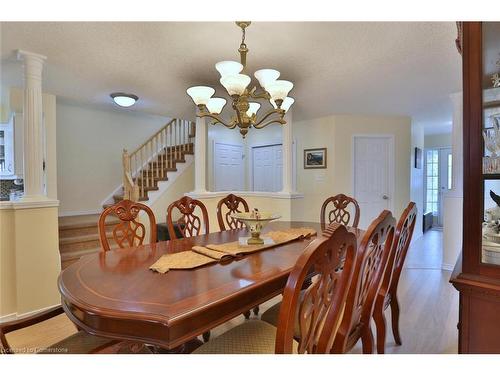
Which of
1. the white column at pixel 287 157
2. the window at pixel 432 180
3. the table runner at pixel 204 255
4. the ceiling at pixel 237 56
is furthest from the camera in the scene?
the window at pixel 432 180

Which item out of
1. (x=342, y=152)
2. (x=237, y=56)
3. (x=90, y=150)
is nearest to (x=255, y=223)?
(x=237, y=56)

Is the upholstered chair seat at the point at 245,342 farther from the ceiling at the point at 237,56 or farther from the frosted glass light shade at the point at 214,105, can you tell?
the ceiling at the point at 237,56

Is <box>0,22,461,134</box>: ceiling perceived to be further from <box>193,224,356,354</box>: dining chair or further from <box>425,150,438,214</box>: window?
<box>425,150,438,214</box>: window

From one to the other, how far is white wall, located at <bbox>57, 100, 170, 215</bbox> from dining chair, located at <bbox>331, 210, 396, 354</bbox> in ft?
16.5

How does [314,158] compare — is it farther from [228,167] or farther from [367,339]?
[367,339]

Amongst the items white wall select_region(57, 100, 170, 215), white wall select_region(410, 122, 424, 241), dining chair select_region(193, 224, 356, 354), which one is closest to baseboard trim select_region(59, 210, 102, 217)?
white wall select_region(57, 100, 170, 215)

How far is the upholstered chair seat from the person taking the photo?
1291 millimetres

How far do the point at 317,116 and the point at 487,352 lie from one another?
4.15 m

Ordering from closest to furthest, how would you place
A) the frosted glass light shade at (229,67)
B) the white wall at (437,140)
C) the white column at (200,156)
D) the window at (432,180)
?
the frosted glass light shade at (229,67)
the white column at (200,156)
the white wall at (437,140)
the window at (432,180)

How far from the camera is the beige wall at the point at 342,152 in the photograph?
476 cm

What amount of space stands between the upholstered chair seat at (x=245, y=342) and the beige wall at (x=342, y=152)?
333 centimetres

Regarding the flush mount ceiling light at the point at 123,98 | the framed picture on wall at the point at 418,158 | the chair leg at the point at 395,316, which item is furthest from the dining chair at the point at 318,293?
the framed picture on wall at the point at 418,158

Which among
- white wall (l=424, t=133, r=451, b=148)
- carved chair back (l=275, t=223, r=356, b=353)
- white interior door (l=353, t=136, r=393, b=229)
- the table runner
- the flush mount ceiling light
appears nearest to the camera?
carved chair back (l=275, t=223, r=356, b=353)
